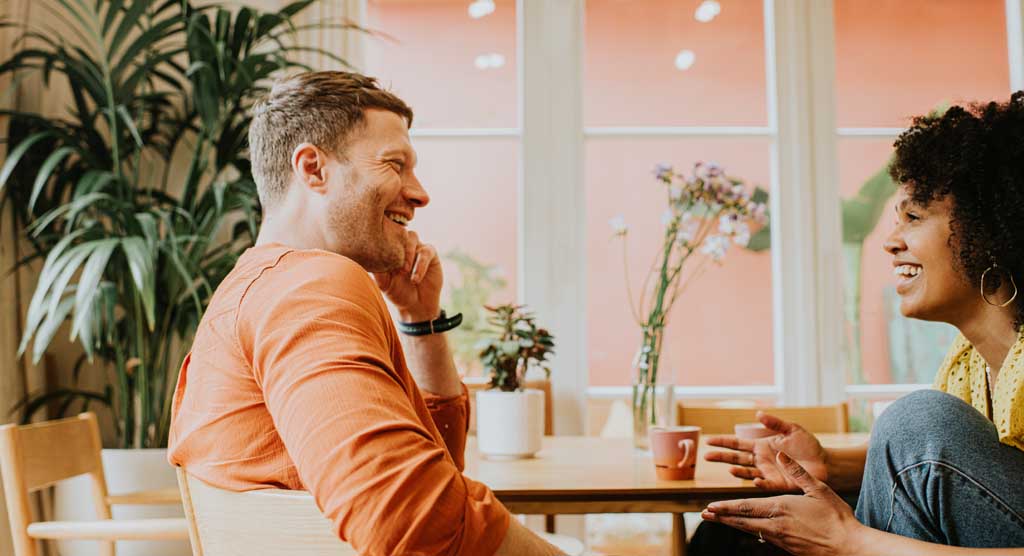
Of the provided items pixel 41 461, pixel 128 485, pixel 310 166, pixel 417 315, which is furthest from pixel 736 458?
pixel 128 485

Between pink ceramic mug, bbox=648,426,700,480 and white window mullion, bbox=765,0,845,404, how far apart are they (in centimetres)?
204

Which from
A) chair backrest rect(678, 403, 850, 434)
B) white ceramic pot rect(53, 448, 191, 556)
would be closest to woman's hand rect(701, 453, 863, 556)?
chair backrest rect(678, 403, 850, 434)

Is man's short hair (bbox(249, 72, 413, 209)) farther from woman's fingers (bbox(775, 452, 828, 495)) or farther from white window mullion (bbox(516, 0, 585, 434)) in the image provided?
white window mullion (bbox(516, 0, 585, 434))

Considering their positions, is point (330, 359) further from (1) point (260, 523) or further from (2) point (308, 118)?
(2) point (308, 118)

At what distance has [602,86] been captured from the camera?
3.52m

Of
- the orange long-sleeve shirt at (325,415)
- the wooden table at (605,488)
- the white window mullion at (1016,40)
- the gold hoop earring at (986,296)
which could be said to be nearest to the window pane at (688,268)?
the white window mullion at (1016,40)

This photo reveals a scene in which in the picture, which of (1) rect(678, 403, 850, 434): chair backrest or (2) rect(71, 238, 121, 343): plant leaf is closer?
(2) rect(71, 238, 121, 343): plant leaf

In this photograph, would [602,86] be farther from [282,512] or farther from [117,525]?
[282,512]

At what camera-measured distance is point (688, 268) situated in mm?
3506

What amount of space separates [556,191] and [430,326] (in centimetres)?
194

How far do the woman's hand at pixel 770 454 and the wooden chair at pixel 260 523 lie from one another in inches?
33.1

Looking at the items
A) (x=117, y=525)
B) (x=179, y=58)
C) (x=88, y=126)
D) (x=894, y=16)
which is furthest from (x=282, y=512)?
(x=894, y=16)

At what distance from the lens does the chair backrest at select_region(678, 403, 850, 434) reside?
2480mm

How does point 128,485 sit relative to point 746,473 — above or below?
below
